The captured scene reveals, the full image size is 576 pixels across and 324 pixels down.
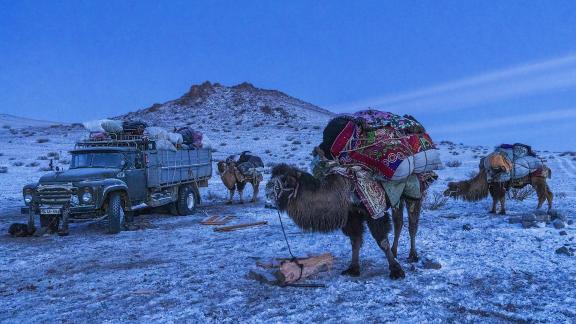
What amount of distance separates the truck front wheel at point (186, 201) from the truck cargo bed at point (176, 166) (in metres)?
0.33

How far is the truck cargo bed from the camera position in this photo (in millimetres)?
13118

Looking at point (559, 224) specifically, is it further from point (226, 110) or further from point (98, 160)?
point (226, 110)

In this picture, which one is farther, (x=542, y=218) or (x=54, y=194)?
(x=54, y=194)

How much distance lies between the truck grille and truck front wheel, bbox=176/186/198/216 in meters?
4.33

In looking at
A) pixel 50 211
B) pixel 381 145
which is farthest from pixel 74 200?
pixel 381 145

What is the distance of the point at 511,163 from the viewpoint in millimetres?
11570

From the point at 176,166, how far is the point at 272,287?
9.25m

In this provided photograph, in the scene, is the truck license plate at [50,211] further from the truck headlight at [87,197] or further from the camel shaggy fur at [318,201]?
the camel shaggy fur at [318,201]

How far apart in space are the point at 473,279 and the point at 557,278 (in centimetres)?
110

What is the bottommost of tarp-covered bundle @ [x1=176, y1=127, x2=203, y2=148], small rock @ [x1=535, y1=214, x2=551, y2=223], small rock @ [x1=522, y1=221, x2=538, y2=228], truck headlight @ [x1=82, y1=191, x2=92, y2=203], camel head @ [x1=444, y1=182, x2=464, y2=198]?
small rock @ [x1=522, y1=221, x2=538, y2=228]

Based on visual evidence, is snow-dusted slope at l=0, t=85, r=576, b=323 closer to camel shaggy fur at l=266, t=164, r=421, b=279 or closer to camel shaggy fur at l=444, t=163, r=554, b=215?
A: camel shaggy fur at l=444, t=163, r=554, b=215

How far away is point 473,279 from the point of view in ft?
20.7

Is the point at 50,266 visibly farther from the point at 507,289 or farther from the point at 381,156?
the point at 507,289

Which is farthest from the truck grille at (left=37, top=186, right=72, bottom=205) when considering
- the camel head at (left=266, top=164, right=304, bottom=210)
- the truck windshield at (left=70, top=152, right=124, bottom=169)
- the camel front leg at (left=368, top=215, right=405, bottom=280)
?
the camel front leg at (left=368, top=215, right=405, bottom=280)
